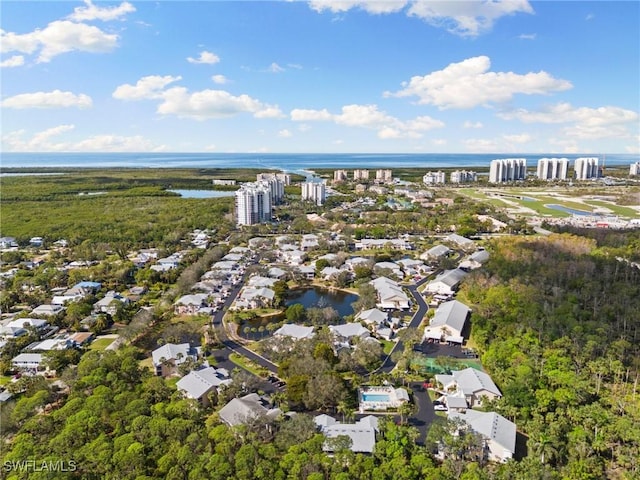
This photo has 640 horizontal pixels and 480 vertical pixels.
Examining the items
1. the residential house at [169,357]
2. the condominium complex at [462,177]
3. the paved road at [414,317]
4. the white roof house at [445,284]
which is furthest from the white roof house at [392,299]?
the condominium complex at [462,177]

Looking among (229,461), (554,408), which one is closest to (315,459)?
(229,461)

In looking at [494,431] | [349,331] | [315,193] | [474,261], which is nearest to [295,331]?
[349,331]

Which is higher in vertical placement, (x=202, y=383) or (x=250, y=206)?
(x=250, y=206)

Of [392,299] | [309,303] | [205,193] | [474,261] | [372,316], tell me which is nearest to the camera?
[372,316]

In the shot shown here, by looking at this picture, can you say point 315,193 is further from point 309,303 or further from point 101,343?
point 101,343

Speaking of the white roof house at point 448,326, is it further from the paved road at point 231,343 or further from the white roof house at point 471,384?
the paved road at point 231,343

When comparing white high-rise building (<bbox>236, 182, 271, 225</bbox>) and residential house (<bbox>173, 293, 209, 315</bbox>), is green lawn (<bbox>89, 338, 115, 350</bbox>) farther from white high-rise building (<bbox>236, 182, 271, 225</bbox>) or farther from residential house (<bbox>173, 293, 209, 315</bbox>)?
white high-rise building (<bbox>236, 182, 271, 225</bbox>)
